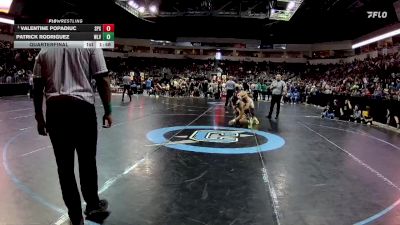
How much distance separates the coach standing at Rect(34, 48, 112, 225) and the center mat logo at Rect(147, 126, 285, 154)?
3467mm

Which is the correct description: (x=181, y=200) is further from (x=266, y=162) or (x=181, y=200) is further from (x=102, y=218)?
(x=266, y=162)

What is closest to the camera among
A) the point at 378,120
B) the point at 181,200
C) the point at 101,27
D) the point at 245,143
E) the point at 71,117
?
the point at 71,117

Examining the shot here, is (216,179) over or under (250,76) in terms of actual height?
under

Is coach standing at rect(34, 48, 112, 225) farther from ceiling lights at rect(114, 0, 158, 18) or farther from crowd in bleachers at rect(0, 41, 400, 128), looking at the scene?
ceiling lights at rect(114, 0, 158, 18)

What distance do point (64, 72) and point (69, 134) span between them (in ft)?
1.63

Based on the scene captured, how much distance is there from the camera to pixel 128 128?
8.78 m

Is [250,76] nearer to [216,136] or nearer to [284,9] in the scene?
[284,9]

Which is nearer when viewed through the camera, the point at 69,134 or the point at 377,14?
the point at 69,134

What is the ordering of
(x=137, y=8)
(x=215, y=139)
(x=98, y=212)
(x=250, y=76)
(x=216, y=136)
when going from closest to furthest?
1. (x=98, y=212)
2. (x=215, y=139)
3. (x=216, y=136)
4. (x=137, y=8)
5. (x=250, y=76)

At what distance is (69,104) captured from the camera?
9.48 ft

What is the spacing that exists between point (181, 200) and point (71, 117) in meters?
1.44

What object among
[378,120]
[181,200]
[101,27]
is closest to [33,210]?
[181,200]
